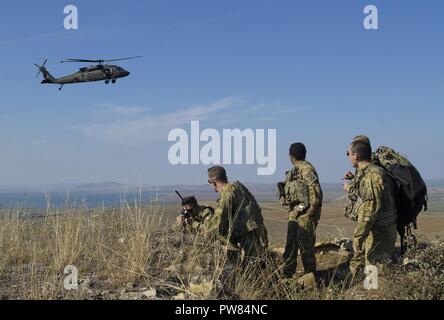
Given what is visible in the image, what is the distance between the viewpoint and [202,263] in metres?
6.79

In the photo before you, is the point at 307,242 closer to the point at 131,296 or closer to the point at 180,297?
the point at 180,297

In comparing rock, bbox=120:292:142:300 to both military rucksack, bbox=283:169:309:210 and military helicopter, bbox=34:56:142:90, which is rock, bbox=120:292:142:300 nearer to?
military rucksack, bbox=283:169:309:210

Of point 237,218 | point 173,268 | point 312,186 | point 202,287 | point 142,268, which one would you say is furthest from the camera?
point 312,186

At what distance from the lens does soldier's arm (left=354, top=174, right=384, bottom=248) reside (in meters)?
6.27

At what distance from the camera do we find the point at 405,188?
666 cm

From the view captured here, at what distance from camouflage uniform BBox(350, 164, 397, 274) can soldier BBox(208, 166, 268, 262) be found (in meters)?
1.28

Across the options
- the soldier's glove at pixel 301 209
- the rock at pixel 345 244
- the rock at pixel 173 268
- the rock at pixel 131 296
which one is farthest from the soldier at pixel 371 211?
the rock at pixel 131 296

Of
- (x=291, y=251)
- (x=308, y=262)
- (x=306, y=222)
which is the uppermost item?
(x=306, y=222)

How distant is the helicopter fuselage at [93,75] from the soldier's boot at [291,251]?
17816mm

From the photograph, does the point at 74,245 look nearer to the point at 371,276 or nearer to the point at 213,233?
the point at 213,233

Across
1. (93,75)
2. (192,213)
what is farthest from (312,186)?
(93,75)

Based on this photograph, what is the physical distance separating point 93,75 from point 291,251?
58.9 ft

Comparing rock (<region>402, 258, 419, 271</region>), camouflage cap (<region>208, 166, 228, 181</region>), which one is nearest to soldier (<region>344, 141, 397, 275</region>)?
rock (<region>402, 258, 419, 271</region>)

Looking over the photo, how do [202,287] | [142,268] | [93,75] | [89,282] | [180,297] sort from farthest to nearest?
[93,75]
[142,268]
[89,282]
[202,287]
[180,297]
